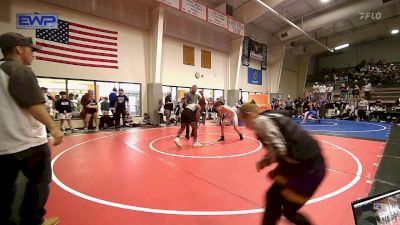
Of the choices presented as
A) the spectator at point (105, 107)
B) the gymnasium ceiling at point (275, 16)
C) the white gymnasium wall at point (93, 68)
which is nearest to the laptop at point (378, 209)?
the spectator at point (105, 107)

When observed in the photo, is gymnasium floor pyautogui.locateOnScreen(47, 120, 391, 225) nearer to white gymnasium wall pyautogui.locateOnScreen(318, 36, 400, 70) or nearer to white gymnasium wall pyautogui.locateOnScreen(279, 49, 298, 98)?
white gymnasium wall pyautogui.locateOnScreen(279, 49, 298, 98)

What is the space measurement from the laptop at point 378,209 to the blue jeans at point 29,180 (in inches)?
106

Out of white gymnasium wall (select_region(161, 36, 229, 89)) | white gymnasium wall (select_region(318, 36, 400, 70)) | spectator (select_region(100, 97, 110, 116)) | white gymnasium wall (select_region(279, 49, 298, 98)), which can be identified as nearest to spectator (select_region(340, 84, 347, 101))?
white gymnasium wall (select_region(279, 49, 298, 98))

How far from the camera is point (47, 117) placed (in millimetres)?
1968

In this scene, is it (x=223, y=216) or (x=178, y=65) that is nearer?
(x=223, y=216)

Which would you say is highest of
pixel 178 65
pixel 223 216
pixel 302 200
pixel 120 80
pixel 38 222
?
pixel 178 65

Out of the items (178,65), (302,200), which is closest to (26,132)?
(302,200)

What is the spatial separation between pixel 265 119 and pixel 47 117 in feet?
5.83

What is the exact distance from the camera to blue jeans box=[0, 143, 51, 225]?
1.92 m

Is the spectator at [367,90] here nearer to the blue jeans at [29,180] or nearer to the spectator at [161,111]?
the spectator at [161,111]

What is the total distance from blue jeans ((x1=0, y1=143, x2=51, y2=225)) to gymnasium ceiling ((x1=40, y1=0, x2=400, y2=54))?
11.2m

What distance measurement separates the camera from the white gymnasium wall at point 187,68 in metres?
15.1

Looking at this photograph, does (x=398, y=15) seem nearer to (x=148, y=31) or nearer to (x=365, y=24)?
(x=365, y=24)

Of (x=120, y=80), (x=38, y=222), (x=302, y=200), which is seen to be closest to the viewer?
(x=302, y=200)
